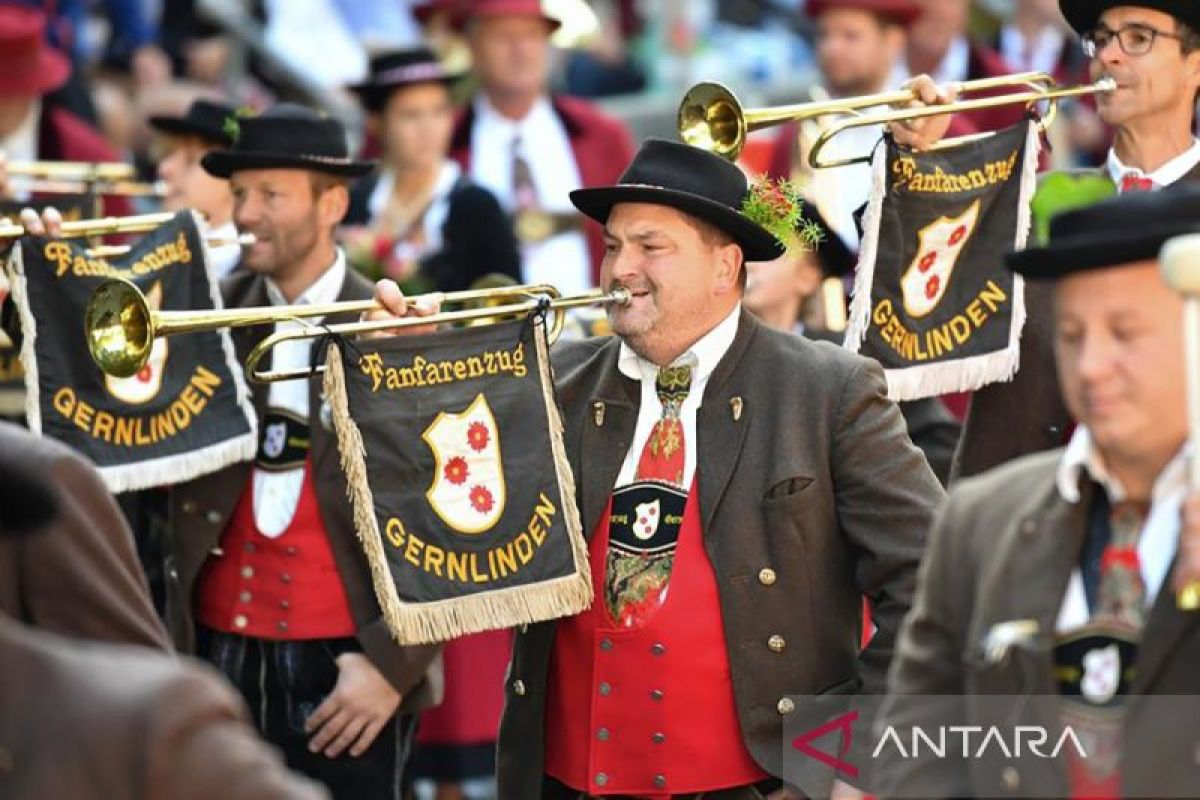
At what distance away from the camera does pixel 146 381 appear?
309 inches

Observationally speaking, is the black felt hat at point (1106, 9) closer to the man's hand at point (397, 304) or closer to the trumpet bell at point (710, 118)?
the trumpet bell at point (710, 118)

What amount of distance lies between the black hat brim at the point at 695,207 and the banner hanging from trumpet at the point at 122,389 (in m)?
1.53

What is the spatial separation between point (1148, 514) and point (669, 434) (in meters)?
2.03

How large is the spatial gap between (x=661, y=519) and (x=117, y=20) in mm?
10409

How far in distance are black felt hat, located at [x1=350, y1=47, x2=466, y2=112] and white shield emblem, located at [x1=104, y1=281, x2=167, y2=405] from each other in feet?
13.4

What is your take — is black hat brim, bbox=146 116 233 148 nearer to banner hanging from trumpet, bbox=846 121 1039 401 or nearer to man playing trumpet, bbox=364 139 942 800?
banner hanging from trumpet, bbox=846 121 1039 401

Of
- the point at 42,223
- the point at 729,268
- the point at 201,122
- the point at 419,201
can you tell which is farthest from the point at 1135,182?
the point at 419,201

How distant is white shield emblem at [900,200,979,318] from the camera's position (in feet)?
24.9

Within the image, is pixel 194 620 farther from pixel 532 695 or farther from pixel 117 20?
pixel 117 20

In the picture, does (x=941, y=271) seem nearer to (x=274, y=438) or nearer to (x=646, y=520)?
(x=646, y=520)

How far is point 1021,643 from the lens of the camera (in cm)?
488

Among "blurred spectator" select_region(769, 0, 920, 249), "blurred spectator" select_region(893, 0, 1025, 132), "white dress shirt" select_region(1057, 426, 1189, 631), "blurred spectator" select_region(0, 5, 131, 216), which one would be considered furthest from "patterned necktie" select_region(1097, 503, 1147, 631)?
"blurred spectator" select_region(893, 0, 1025, 132)

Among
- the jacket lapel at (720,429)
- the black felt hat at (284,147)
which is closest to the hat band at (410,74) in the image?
the black felt hat at (284,147)

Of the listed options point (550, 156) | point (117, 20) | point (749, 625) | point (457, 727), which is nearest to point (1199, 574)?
point (749, 625)
